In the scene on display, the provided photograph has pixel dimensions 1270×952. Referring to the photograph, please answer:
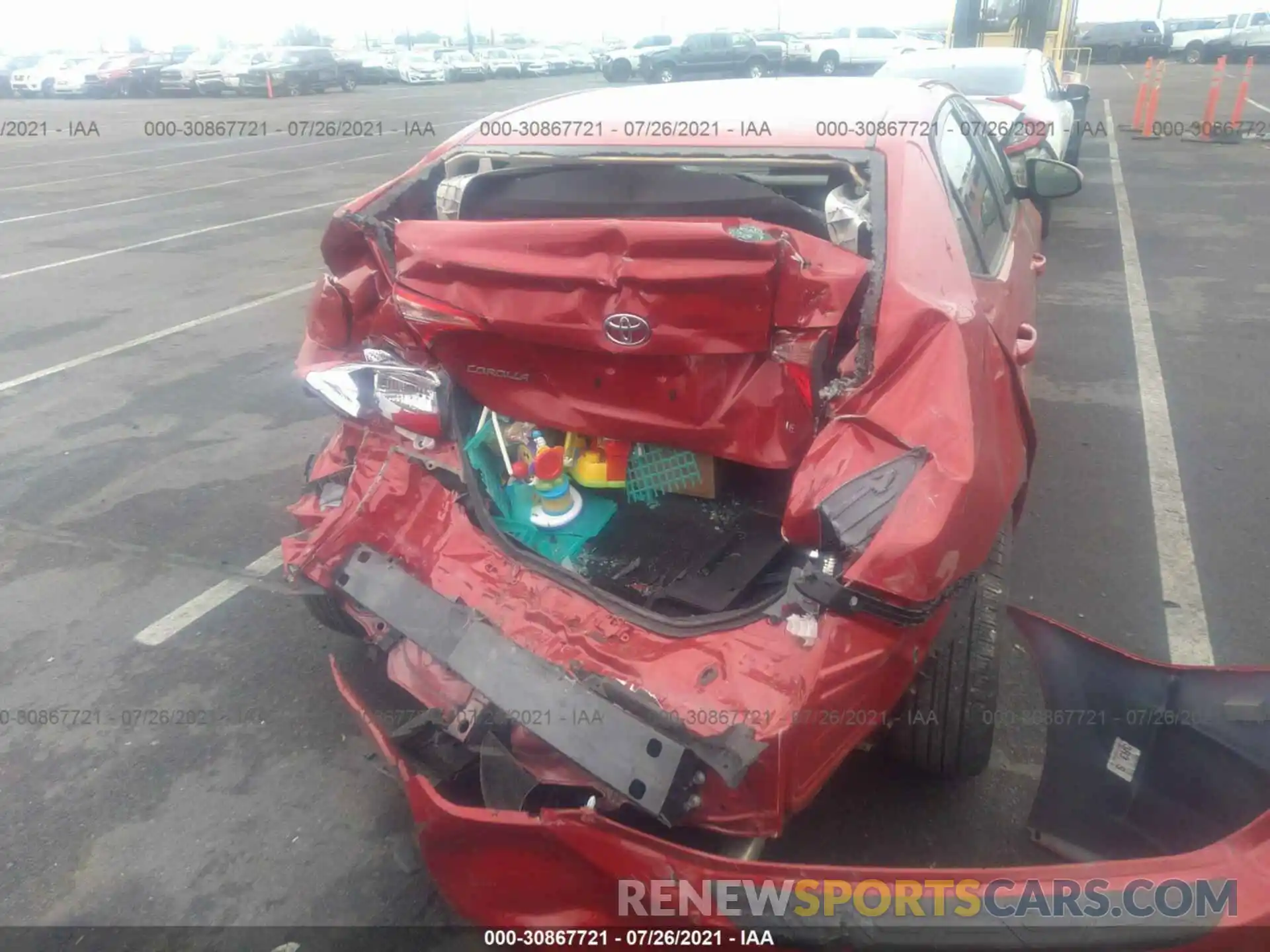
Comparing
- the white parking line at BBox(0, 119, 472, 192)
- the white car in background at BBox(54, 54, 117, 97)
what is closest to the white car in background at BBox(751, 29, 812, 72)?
the white parking line at BBox(0, 119, 472, 192)

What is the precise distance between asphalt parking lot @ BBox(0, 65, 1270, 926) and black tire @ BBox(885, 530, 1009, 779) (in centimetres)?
20

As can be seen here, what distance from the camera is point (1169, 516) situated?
377 centimetres

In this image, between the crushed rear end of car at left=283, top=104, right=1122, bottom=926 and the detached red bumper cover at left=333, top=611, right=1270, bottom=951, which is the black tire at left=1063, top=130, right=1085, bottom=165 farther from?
the detached red bumper cover at left=333, top=611, right=1270, bottom=951

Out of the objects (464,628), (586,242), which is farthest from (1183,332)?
(464,628)

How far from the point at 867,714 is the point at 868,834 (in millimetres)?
706

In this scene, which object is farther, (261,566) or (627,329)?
(261,566)

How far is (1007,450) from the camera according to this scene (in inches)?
85.4

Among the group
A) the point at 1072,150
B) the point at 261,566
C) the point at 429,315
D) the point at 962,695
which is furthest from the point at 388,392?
the point at 1072,150

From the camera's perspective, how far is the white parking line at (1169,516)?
9.96 feet

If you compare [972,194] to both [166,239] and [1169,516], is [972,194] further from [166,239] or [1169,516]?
[166,239]

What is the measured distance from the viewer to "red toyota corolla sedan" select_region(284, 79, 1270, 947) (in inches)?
69.6

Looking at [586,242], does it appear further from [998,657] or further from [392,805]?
[392,805]

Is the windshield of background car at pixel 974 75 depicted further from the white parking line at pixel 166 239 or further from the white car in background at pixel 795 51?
the white car in background at pixel 795 51

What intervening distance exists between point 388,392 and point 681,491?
3.03 feet
